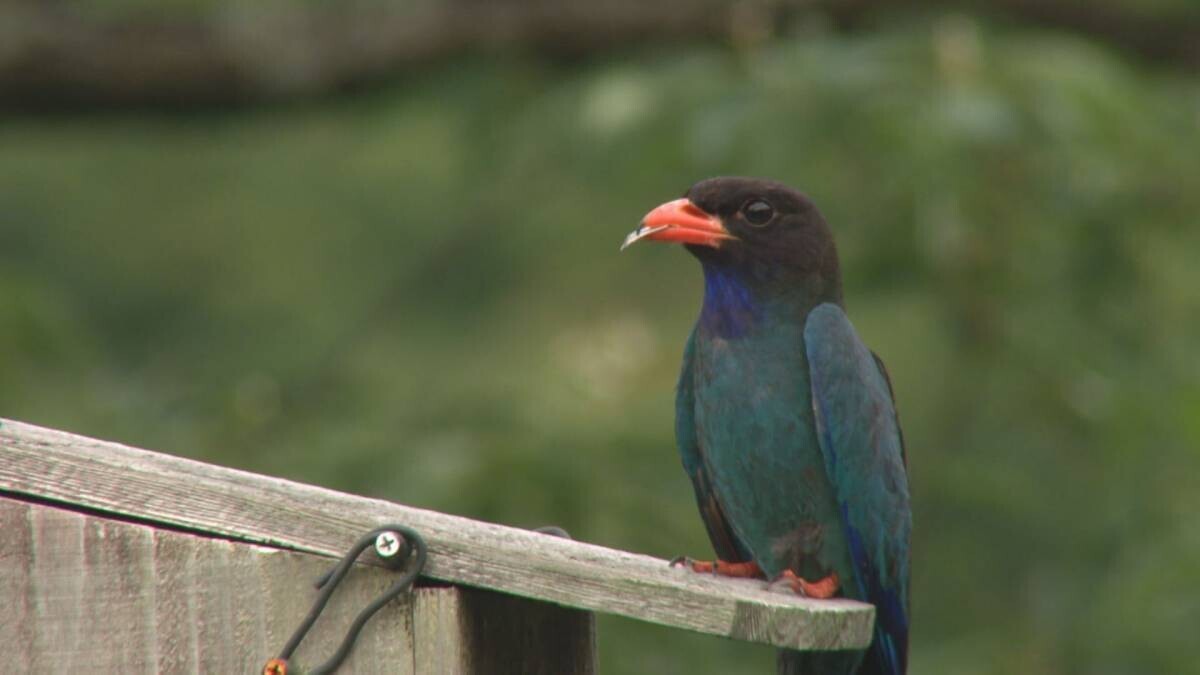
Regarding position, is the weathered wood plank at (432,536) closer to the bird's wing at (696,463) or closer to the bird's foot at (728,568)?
the bird's foot at (728,568)

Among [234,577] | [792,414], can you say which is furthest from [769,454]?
[234,577]

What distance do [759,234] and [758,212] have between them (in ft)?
0.15

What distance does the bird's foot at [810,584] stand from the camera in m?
3.47

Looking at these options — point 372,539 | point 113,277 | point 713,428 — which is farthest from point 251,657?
point 113,277

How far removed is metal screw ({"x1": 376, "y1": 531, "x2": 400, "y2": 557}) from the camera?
9.22ft

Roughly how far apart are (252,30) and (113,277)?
1568 mm

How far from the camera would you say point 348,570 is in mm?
2891

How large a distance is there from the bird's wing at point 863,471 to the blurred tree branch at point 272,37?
366cm

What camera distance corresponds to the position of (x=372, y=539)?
111 inches

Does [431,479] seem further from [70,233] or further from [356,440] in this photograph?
[70,233]

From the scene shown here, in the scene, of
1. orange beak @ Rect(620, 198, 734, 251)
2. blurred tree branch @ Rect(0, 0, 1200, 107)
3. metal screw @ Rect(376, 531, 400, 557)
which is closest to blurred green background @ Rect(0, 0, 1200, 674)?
blurred tree branch @ Rect(0, 0, 1200, 107)

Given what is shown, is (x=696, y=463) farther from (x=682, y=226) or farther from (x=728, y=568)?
(x=682, y=226)

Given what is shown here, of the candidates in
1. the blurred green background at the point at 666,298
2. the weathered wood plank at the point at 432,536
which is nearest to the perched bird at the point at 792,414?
the weathered wood plank at the point at 432,536

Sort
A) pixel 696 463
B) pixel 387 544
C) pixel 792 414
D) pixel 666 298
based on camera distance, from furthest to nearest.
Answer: pixel 666 298
pixel 696 463
pixel 792 414
pixel 387 544
